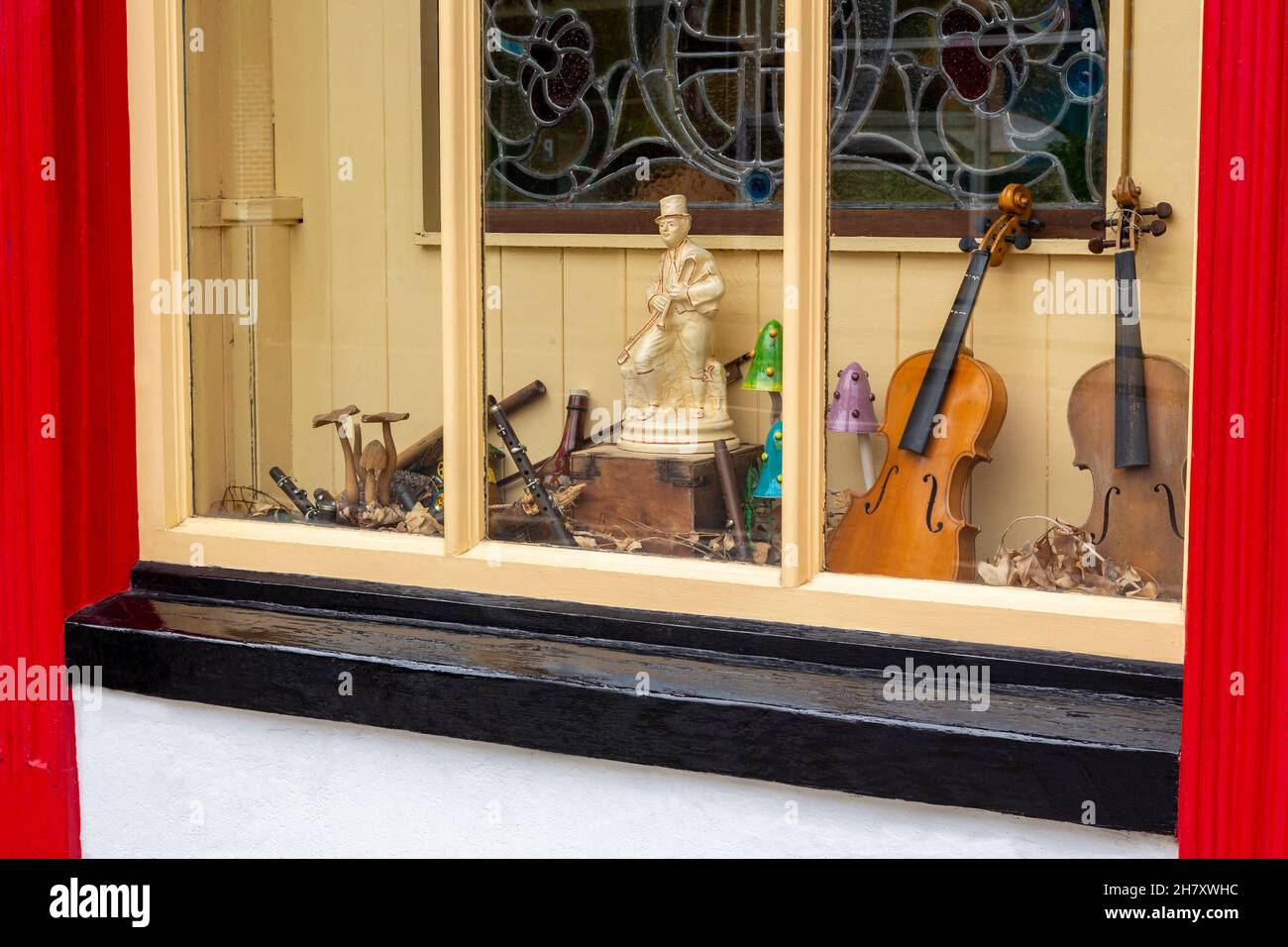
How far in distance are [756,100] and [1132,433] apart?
1078mm

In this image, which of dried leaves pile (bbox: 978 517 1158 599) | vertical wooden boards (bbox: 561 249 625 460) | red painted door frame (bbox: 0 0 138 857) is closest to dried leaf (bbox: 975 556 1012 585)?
dried leaves pile (bbox: 978 517 1158 599)

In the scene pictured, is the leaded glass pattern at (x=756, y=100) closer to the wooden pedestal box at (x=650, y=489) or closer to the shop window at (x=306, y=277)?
the shop window at (x=306, y=277)

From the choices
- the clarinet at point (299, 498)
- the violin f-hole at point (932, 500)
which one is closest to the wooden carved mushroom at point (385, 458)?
the clarinet at point (299, 498)

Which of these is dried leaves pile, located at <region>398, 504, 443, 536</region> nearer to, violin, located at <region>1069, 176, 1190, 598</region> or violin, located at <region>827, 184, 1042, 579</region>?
violin, located at <region>827, 184, 1042, 579</region>

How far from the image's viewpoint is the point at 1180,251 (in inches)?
112

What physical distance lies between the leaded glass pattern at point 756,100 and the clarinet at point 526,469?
0.41 m

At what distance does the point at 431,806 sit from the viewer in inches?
122

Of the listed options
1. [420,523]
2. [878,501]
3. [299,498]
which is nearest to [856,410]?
[878,501]

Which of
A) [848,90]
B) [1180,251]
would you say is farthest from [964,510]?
[848,90]

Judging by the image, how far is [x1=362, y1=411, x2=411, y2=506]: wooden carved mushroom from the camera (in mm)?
3414

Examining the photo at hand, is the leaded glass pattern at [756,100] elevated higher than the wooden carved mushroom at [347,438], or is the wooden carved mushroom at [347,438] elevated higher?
the leaded glass pattern at [756,100]

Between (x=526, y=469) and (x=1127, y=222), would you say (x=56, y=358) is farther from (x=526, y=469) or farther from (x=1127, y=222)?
(x=1127, y=222)

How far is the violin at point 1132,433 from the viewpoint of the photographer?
278 centimetres

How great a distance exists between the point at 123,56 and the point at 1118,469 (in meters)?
2.10
